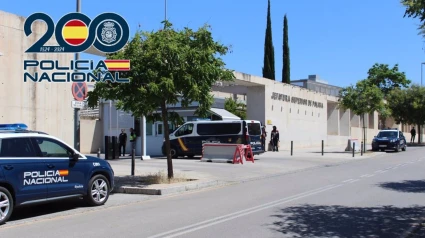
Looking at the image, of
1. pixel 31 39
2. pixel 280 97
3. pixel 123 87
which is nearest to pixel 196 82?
pixel 123 87

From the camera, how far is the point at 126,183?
48.9 feet

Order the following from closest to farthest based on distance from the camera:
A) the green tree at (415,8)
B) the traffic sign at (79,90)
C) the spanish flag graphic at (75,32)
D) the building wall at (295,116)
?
1. the green tree at (415,8)
2. the traffic sign at (79,90)
3. the spanish flag graphic at (75,32)
4. the building wall at (295,116)

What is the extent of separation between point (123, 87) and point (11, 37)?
585cm

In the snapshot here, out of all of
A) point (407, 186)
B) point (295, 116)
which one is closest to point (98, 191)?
point (407, 186)

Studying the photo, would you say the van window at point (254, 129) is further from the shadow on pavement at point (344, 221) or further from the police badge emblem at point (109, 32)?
the shadow on pavement at point (344, 221)

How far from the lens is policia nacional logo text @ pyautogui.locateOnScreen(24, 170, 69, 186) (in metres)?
9.55

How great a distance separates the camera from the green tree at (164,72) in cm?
1389

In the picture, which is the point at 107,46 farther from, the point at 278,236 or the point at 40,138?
the point at 278,236

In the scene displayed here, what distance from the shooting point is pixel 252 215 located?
9836mm

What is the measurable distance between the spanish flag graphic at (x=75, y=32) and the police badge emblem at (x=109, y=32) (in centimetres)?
68

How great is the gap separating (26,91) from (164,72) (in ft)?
21.8

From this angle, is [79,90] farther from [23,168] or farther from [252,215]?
[252,215]

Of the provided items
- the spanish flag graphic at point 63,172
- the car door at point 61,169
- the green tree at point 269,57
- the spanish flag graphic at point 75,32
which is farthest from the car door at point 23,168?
the green tree at point 269,57

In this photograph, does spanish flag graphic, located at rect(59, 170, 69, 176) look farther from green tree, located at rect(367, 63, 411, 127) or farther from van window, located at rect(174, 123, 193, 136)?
green tree, located at rect(367, 63, 411, 127)
